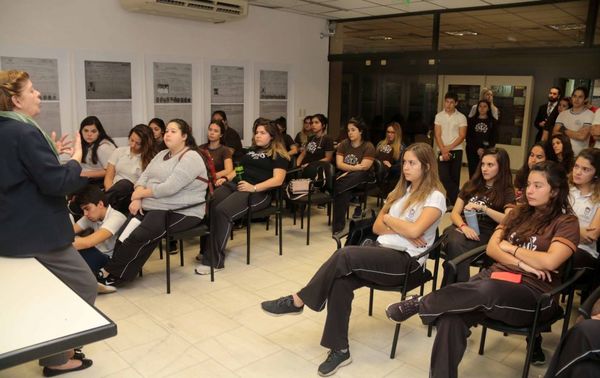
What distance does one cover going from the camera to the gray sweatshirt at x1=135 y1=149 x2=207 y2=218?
12.2ft

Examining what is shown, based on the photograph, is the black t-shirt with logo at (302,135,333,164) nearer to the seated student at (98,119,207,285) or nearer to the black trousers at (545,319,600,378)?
the seated student at (98,119,207,285)

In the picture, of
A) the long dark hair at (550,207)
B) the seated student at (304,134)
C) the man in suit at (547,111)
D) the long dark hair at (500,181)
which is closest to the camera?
the long dark hair at (550,207)

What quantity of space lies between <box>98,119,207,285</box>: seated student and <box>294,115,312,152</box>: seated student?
3097 mm

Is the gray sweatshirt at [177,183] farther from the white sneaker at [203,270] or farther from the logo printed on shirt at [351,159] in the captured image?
the logo printed on shirt at [351,159]

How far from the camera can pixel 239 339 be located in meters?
3.05

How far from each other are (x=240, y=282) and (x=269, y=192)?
96 centimetres

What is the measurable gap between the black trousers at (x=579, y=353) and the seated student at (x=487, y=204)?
118 centimetres

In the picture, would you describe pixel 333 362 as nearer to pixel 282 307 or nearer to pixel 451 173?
pixel 282 307

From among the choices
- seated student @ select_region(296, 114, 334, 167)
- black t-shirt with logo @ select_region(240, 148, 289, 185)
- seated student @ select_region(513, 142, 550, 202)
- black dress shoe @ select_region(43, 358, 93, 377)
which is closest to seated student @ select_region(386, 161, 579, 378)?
seated student @ select_region(513, 142, 550, 202)

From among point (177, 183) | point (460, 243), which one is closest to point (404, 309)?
point (460, 243)

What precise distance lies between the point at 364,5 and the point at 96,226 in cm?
451

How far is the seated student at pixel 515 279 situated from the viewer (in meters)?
2.25

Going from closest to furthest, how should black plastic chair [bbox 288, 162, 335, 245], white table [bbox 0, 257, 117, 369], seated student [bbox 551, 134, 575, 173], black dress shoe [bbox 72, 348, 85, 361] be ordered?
white table [bbox 0, 257, 117, 369], black dress shoe [bbox 72, 348, 85, 361], seated student [bbox 551, 134, 575, 173], black plastic chair [bbox 288, 162, 335, 245]

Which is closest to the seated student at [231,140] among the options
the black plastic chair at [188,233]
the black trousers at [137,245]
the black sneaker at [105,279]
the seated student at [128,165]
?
the seated student at [128,165]
